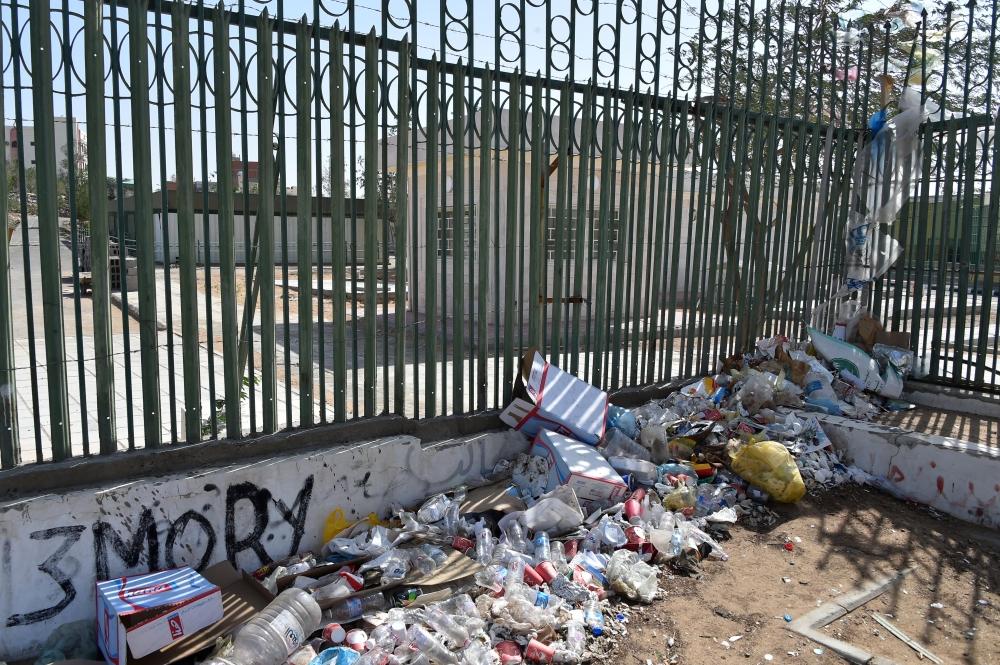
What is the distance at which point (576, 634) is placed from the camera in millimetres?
3016

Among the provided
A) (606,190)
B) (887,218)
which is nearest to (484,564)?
(606,190)

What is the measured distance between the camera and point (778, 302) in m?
6.29

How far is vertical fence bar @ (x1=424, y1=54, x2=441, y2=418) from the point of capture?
13.2 ft

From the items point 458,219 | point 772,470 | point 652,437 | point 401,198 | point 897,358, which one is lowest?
point 772,470

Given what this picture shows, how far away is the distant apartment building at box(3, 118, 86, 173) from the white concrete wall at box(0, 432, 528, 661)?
137cm

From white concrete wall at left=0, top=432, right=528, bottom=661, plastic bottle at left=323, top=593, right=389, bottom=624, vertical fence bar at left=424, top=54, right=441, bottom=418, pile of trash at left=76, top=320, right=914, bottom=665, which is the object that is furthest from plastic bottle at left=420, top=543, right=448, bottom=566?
vertical fence bar at left=424, top=54, right=441, bottom=418

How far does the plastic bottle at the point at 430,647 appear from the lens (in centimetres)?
281

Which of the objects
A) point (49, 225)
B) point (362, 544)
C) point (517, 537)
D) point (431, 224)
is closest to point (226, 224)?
point (49, 225)

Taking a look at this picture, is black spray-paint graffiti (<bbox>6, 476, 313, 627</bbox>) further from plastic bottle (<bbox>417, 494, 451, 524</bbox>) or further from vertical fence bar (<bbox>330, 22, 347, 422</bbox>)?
vertical fence bar (<bbox>330, 22, 347, 422</bbox>)

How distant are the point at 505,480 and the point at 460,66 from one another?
232cm

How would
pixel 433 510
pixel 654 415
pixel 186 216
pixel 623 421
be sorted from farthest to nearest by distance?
pixel 654 415 → pixel 623 421 → pixel 433 510 → pixel 186 216

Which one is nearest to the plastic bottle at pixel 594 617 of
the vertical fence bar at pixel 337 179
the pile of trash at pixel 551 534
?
the pile of trash at pixel 551 534

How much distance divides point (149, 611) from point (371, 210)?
214cm

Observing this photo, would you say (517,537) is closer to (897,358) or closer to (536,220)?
(536,220)
